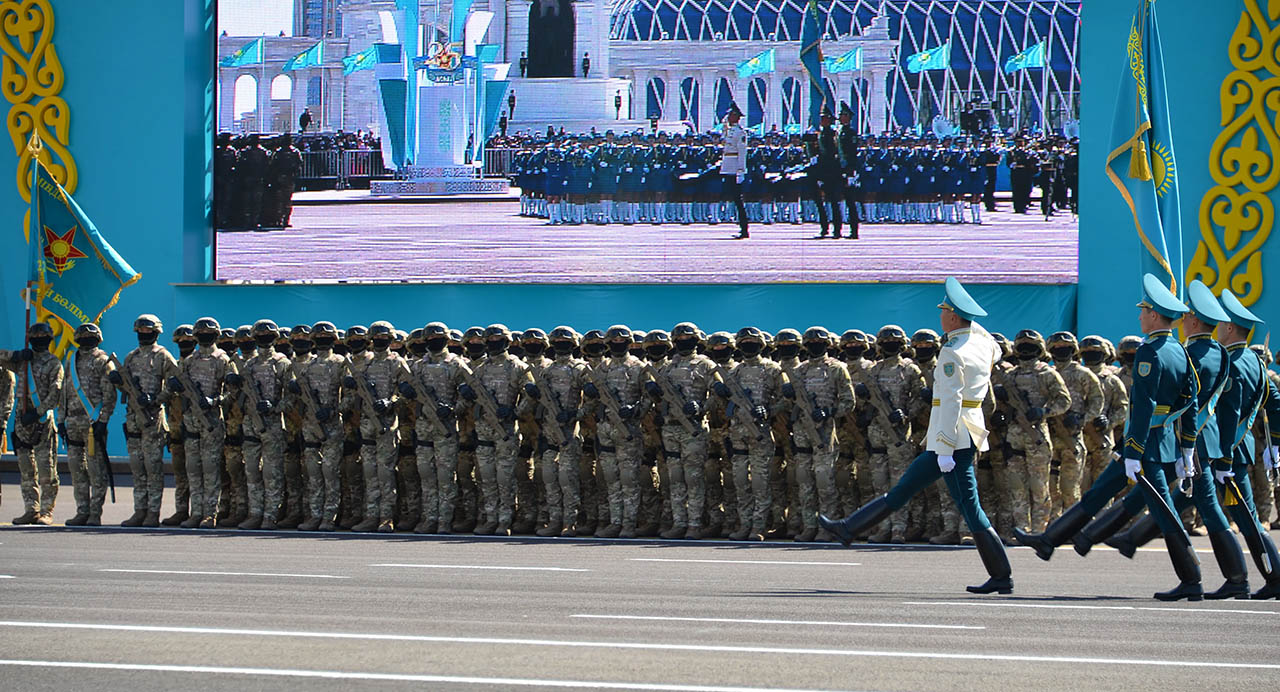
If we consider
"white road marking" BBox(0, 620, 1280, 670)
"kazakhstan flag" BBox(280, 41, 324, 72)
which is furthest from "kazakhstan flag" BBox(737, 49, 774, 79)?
"white road marking" BBox(0, 620, 1280, 670)

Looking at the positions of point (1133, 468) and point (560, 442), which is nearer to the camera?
point (1133, 468)

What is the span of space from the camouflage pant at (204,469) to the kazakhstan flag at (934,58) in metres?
8.97

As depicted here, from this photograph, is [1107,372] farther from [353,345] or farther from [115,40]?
[115,40]

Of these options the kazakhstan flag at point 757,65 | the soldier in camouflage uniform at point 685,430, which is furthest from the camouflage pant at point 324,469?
the kazakhstan flag at point 757,65

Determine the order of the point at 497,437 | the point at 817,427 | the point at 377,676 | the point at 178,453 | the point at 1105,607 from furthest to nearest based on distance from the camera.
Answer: the point at 178,453 < the point at 497,437 < the point at 817,427 < the point at 1105,607 < the point at 377,676

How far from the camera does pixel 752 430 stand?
504 inches

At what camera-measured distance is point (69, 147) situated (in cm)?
2055

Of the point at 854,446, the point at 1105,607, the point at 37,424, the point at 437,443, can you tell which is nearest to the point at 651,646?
the point at 1105,607

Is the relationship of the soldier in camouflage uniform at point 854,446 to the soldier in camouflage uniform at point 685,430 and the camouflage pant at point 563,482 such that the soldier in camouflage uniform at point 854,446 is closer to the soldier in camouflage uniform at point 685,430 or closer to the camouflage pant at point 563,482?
the soldier in camouflage uniform at point 685,430

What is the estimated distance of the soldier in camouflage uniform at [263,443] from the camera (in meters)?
13.5

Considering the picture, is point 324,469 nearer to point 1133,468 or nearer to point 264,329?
point 264,329

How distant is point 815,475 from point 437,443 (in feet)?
9.58

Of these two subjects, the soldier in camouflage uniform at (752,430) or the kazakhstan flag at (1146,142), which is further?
the kazakhstan flag at (1146,142)

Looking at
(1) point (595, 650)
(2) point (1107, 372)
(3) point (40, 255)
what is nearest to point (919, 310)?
(2) point (1107, 372)
